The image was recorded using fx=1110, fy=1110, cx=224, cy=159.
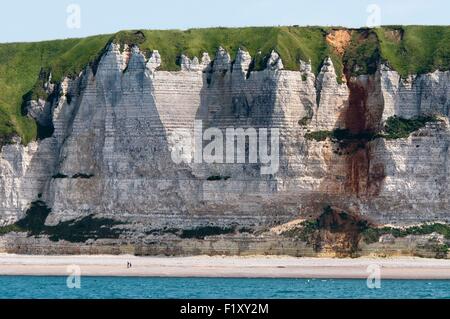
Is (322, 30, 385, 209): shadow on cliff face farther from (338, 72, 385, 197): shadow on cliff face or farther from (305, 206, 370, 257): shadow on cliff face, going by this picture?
(305, 206, 370, 257): shadow on cliff face

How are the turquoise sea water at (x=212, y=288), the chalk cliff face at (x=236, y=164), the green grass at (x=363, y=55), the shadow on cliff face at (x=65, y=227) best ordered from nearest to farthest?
1. the turquoise sea water at (x=212, y=288)
2. the chalk cliff face at (x=236, y=164)
3. the shadow on cliff face at (x=65, y=227)
4. the green grass at (x=363, y=55)

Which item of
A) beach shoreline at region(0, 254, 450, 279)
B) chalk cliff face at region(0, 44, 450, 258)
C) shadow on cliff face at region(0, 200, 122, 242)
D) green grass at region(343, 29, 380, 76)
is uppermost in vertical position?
green grass at region(343, 29, 380, 76)

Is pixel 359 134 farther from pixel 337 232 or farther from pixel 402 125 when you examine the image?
pixel 337 232

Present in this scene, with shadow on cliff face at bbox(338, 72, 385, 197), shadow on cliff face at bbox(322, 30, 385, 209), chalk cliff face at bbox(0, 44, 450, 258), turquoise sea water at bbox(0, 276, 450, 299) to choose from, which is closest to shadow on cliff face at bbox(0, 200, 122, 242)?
chalk cliff face at bbox(0, 44, 450, 258)

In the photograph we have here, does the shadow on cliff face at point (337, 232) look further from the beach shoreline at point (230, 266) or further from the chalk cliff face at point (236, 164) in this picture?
the beach shoreline at point (230, 266)

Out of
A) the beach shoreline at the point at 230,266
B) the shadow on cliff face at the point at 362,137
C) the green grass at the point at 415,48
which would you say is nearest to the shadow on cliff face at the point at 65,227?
the beach shoreline at the point at 230,266
